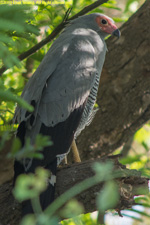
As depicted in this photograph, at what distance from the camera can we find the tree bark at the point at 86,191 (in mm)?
3008

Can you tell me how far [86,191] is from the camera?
3.05m

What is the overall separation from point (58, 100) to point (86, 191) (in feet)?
2.86

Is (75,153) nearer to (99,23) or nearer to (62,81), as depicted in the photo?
(62,81)

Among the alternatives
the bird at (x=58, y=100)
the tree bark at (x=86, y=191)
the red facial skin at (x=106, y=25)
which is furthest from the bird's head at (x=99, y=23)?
the tree bark at (x=86, y=191)

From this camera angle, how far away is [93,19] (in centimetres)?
458

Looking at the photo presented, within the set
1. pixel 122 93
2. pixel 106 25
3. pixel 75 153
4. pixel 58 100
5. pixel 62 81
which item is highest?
pixel 106 25

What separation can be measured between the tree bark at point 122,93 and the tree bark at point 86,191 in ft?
4.38

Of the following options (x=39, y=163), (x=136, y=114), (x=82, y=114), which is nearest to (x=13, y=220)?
(x=39, y=163)

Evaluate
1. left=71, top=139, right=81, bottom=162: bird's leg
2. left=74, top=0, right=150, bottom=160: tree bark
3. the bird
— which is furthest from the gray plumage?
left=74, top=0, right=150, bottom=160: tree bark

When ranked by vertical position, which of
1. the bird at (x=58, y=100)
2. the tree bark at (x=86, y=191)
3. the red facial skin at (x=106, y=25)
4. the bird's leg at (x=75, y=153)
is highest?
the red facial skin at (x=106, y=25)

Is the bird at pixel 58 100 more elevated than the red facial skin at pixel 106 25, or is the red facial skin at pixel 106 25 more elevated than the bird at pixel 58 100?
the red facial skin at pixel 106 25

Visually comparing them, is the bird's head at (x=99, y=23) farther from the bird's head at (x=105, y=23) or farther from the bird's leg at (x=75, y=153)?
the bird's leg at (x=75, y=153)

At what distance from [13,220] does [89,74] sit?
1507 millimetres

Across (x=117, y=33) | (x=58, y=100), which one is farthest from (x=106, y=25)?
(x=58, y=100)
